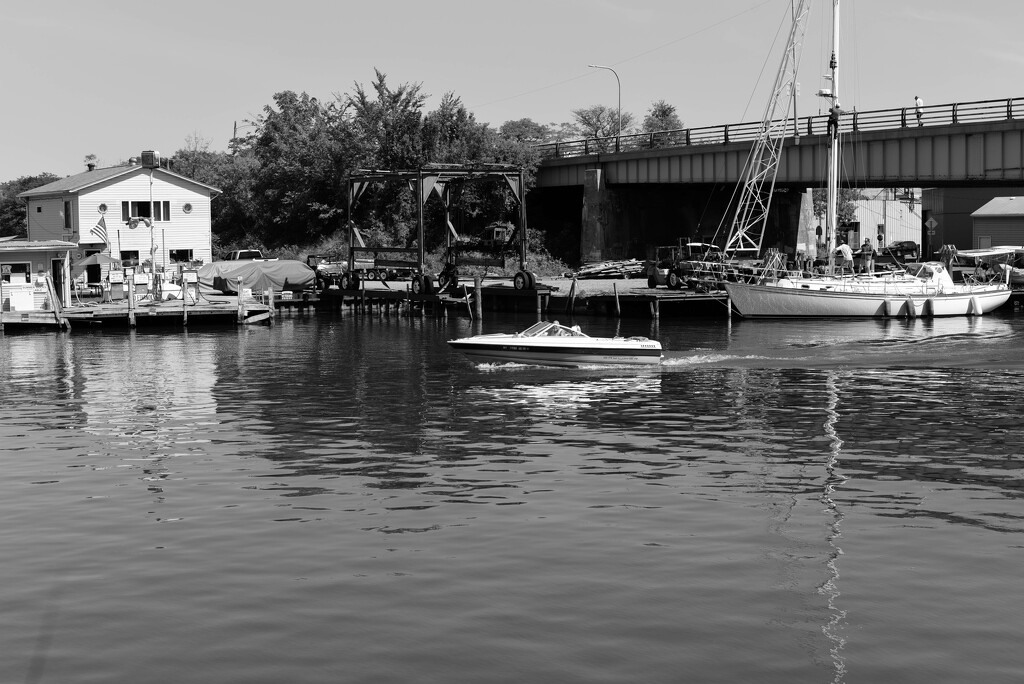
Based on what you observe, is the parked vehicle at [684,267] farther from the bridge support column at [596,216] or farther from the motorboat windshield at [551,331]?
the motorboat windshield at [551,331]

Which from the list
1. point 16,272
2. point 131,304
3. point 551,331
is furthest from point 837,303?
point 16,272

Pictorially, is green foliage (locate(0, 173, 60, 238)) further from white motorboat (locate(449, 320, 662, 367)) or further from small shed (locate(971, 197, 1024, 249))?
white motorboat (locate(449, 320, 662, 367))

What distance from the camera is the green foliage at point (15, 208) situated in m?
150

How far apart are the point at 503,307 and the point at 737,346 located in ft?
88.0

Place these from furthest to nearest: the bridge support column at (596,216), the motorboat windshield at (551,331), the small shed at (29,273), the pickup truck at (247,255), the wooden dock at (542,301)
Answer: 1. the pickup truck at (247,255)
2. the bridge support column at (596,216)
3. the wooden dock at (542,301)
4. the small shed at (29,273)
5. the motorboat windshield at (551,331)

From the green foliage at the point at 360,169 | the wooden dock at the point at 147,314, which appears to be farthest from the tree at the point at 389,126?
the wooden dock at the point at 147,314

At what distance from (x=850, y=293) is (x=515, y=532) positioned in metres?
50.5

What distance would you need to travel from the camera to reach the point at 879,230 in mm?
146000

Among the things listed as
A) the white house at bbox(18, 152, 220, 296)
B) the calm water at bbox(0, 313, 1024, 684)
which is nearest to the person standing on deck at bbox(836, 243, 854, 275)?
the calm water at bbox(0, 313, 1024, 684)

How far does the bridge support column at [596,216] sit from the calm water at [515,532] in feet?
192

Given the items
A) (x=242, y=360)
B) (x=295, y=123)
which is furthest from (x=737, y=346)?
(x=295, y=123)

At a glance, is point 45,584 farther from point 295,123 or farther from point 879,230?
point 879,230

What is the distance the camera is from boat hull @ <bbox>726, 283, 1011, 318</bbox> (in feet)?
217

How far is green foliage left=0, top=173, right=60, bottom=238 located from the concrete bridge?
75016 mm
